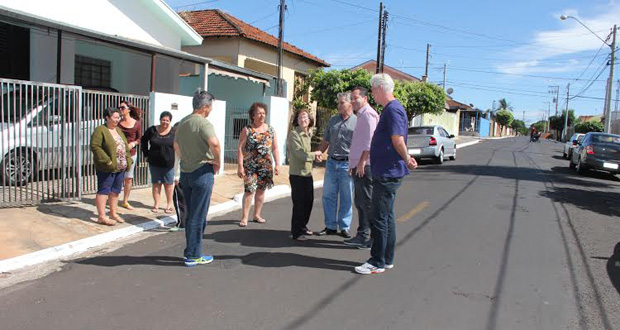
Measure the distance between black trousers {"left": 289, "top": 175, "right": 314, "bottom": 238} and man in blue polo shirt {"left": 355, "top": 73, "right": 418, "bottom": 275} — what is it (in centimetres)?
140

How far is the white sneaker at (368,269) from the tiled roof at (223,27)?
15.8m

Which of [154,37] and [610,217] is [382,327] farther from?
[154,37]

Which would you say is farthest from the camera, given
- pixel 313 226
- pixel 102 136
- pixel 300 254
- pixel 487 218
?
pixel 487 218

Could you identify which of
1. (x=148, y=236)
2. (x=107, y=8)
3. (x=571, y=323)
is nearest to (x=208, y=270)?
(x=148, y=236)

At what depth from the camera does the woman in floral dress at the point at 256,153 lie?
625 cm

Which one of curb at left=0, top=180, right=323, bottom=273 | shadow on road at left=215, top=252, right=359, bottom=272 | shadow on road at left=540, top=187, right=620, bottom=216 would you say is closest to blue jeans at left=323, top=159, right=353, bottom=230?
shadow on road at left=215, top=252, right=359, bottom=272

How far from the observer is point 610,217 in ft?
26.2

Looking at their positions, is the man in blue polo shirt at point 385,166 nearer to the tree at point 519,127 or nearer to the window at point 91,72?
the window at point 91,72

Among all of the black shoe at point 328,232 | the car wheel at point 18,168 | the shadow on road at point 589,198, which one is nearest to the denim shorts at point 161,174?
the car wheel at point 18,168

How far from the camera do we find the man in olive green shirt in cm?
470

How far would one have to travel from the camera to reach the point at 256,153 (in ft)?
20.8

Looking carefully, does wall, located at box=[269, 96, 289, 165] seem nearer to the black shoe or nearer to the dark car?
the black shoe

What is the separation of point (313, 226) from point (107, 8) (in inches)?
376

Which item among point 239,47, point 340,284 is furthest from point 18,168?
point 239,47
